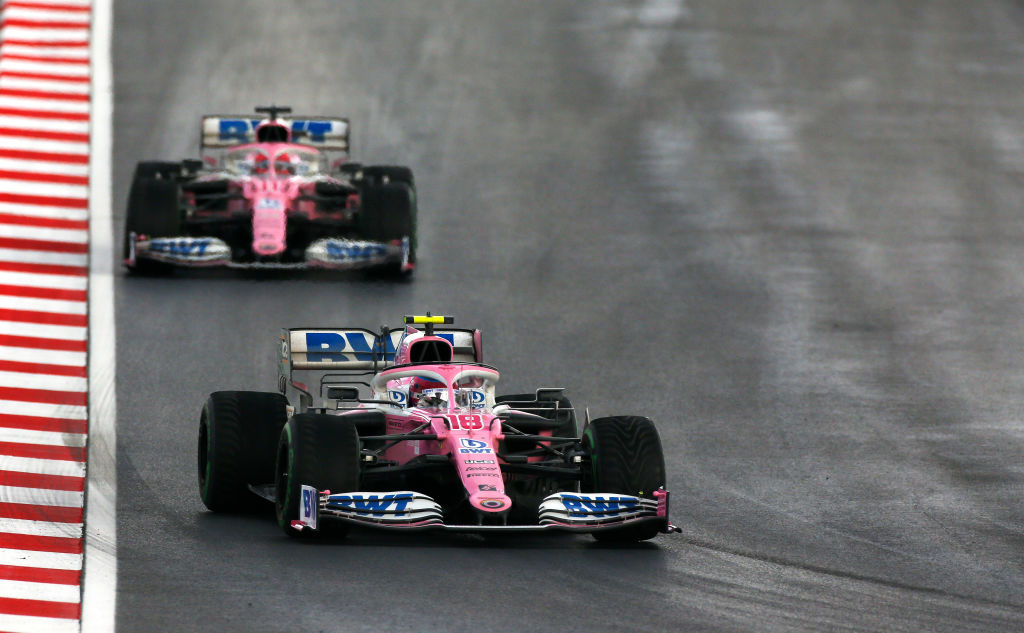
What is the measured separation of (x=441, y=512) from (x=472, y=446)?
89 cm

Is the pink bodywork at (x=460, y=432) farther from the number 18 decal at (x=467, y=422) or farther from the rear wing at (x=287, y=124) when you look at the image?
Answer: the rear wing at (x=287, y=124)

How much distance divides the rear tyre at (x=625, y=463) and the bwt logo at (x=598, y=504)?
247 millimetres

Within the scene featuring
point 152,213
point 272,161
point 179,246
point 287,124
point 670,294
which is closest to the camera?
point 179,246

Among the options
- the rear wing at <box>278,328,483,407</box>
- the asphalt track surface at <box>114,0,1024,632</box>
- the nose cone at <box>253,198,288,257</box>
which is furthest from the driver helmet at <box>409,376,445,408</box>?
the nose cone at <box>253,198,288,257</box>

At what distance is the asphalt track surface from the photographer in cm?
1378

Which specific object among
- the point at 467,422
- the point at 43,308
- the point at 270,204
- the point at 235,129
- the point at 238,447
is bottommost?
the point at 238,447

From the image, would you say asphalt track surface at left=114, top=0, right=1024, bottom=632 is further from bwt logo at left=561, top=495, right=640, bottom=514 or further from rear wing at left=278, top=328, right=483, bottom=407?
rear wing at left=278, top=328, right=483, bottom=407

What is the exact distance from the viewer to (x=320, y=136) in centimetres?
2777

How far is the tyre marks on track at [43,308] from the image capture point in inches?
546

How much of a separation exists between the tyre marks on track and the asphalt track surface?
59 centimetres

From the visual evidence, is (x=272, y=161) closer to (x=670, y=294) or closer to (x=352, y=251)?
(x=352, y=251)

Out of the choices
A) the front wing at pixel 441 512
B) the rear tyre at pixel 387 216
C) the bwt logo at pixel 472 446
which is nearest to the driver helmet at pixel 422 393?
the bwt logo at pixel 472 446

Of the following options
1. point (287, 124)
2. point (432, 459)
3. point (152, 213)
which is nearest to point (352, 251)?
point (152, 213)

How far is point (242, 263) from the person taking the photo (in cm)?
2589
